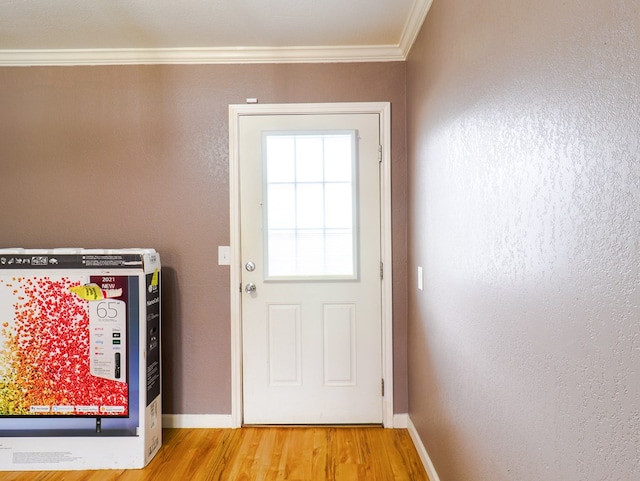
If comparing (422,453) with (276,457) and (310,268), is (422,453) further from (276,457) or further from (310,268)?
(310,268)

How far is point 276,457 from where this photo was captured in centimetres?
225

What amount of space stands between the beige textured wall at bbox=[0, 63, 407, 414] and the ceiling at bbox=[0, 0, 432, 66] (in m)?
0.10

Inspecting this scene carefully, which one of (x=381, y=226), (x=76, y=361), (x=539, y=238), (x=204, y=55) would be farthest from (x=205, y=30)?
(x=539, y=238)

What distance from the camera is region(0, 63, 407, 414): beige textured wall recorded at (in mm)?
2592

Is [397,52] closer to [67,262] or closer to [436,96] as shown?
[436,96]

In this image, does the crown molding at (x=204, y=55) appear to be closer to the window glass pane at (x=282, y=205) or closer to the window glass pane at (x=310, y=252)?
the window glass pane at (x=282, y=205)

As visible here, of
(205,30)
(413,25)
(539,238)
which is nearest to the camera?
(539,238)

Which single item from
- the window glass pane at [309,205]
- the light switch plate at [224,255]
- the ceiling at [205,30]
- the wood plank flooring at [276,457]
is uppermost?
the ceiling at [205,30]

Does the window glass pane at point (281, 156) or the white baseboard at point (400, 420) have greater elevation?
the window glass pane at point (281, 156)

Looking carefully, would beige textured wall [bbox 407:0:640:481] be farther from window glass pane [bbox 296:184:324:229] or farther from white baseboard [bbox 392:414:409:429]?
window glass pane [bbox 296:184:324:229]

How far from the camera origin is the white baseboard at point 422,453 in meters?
1.97

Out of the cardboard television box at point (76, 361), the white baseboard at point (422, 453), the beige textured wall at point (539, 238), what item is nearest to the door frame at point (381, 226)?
the white baseboard at point (422, 453)

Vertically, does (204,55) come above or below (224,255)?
above

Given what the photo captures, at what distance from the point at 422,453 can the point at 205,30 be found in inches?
106
